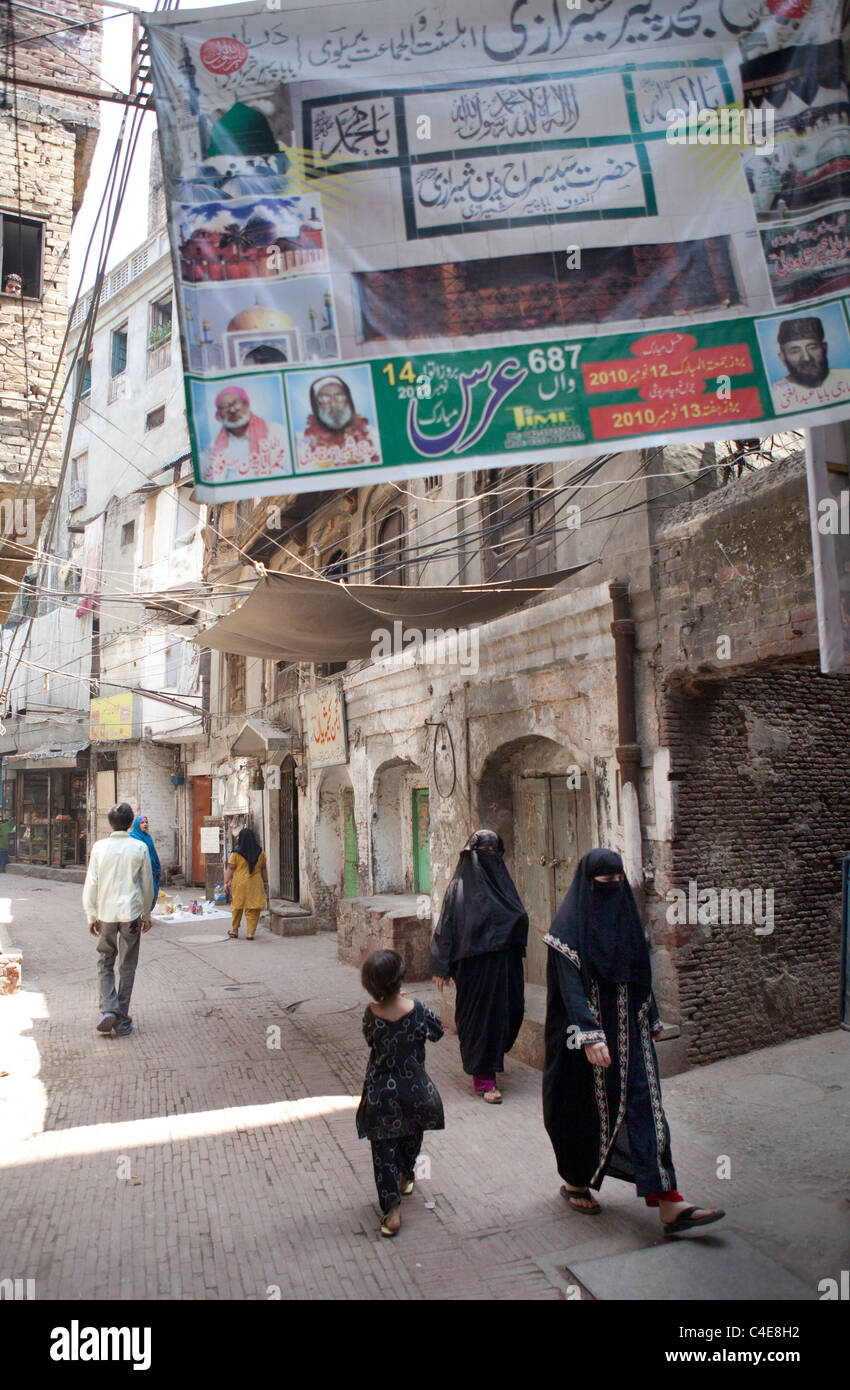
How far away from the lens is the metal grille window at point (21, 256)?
765 centimetres

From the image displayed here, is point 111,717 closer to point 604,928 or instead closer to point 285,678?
point 285,678

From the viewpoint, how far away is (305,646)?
30.0ft

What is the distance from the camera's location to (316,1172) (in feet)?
14.7

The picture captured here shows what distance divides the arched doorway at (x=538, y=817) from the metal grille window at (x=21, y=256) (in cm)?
572

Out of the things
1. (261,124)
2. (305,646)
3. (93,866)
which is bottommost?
(93,866)

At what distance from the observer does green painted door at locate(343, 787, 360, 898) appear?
13.4 meters

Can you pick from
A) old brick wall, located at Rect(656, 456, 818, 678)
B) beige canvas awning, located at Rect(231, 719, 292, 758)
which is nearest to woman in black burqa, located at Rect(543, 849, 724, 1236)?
old brick wall, located at Rect(656, 456, 818, 678)

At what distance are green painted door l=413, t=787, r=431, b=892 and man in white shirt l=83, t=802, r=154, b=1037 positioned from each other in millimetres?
4797

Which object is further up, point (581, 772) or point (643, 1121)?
point (581, 772)

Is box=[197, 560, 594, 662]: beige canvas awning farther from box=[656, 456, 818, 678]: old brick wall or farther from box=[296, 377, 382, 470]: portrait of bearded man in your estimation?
box=[296, 377, 382, 470]: portrait of bearded man
